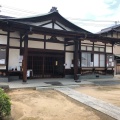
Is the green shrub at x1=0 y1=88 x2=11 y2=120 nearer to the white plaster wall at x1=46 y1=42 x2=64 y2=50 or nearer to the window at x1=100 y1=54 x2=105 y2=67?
the white plaster wall at x1=46 y1=42 x2=64 y2=50

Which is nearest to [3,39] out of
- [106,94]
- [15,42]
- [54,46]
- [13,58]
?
[15,42]

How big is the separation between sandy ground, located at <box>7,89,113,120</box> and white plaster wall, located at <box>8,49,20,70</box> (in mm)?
4710

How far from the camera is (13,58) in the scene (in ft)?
43.2

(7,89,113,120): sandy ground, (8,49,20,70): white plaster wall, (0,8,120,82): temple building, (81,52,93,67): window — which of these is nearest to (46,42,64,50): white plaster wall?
(0,8,120,82): temple building

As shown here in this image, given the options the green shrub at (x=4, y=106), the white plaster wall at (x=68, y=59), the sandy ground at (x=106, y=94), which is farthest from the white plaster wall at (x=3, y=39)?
the green shrub at (x=4, y=106)

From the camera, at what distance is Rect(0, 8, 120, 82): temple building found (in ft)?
40.2

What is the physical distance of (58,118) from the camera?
597 cm

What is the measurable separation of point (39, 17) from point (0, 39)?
3614 millimetres

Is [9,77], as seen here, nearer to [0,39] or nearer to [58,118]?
[0,39]

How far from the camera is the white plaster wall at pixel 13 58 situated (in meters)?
13.0

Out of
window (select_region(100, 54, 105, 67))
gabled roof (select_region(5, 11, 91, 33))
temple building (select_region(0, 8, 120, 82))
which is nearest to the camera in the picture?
temple building (select_region(0, 8, 120, 82))

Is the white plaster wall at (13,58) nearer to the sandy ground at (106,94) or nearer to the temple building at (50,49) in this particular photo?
the temple building at (50,49)

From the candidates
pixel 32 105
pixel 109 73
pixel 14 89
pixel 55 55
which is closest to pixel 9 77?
pixel 14 89

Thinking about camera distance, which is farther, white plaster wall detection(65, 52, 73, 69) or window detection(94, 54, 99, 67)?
window detection(94, 54, 99, 67)
